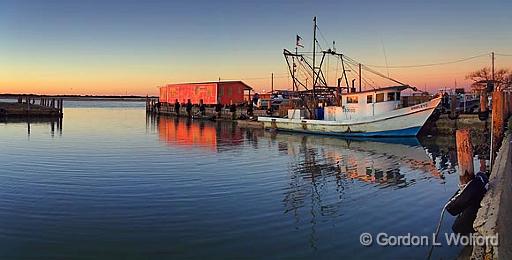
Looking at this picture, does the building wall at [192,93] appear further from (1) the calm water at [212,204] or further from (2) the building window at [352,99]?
(1) the calm water at [212,204]

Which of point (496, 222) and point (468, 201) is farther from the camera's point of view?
point (468, 201)

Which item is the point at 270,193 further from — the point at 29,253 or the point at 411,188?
the point at 29,253

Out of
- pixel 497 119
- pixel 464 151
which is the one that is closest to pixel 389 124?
pixel 497 119

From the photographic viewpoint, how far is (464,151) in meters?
9.59

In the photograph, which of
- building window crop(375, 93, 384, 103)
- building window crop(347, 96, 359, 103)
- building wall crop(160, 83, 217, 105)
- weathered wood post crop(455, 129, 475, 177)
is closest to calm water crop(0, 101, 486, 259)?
weathered wood post crop(455, 129, 475, 177)

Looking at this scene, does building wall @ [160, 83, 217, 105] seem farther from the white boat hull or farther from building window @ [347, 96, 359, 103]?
the white boat hull

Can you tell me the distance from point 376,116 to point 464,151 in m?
21.3

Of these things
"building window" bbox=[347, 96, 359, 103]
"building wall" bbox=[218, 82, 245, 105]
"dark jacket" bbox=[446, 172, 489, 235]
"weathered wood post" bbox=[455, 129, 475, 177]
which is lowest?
"dark jacket" bbox=[446, 172, 489, 235]

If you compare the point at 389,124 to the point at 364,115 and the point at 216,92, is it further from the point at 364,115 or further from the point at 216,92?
the point at 216,92

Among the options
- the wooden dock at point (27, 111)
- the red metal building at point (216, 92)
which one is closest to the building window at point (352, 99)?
the red metal building at point (216, 92)

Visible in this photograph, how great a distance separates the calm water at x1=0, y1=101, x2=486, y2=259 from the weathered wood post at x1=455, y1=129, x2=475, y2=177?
3.68ft

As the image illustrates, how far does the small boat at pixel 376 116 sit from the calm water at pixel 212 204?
8.92m

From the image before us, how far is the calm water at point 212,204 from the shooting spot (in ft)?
25.7

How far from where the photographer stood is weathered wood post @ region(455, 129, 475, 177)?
372 inches
